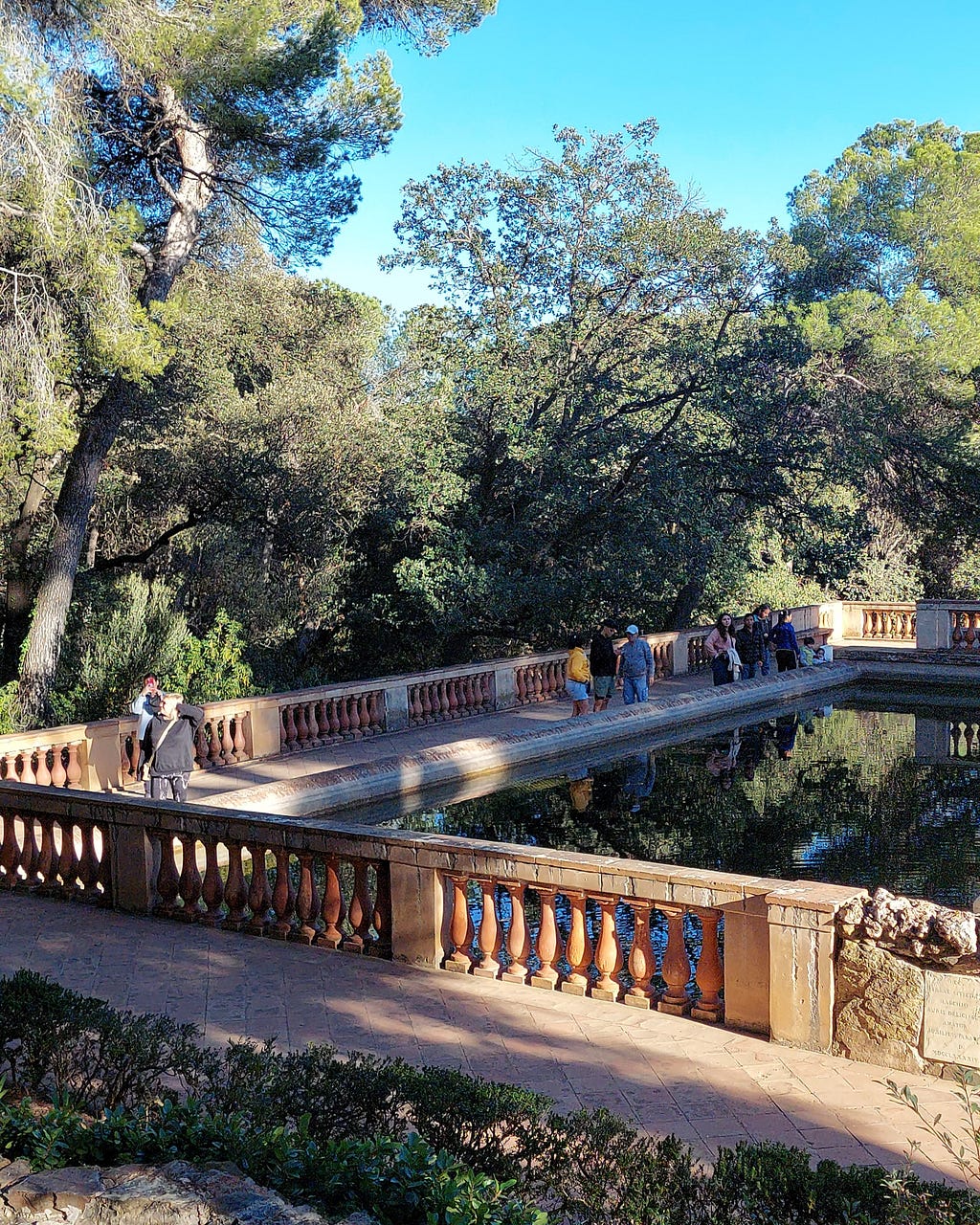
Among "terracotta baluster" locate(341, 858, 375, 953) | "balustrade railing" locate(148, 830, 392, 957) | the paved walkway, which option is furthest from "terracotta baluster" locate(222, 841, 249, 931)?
"terracotta baluster" locate(341, 858, 375, 953)

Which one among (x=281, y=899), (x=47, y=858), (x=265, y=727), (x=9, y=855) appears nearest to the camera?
(x=281, y=899)

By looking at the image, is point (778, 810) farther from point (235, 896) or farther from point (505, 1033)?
point (505, 1033)

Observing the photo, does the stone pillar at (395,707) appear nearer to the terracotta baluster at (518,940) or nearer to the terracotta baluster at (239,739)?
the terracotta baluster at (239,739)

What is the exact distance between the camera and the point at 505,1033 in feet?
20.5

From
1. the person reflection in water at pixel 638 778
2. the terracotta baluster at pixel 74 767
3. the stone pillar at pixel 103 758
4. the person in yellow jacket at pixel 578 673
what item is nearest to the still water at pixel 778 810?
the person reflection in water at pixel 638 778

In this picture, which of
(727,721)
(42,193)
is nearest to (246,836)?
(42,193)

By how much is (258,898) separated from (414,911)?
A: 123 cm

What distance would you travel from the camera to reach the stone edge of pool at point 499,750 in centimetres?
1269

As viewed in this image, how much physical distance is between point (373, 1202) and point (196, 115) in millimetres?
17002

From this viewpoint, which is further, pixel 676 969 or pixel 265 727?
pixel 265 727

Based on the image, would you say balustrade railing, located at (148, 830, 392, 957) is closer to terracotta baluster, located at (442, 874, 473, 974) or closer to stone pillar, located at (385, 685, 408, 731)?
terracotta baluster, located at (442, 874, 473, 974)

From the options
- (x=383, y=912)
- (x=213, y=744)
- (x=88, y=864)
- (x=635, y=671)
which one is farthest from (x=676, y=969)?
(x=635, y=671)

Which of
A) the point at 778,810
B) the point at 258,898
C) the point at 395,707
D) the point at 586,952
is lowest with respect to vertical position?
the point at 778,810

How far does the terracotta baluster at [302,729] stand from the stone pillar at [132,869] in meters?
7.08
